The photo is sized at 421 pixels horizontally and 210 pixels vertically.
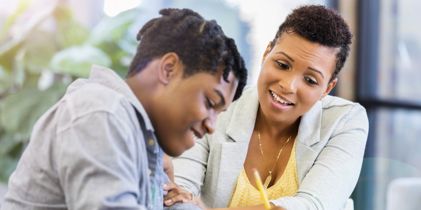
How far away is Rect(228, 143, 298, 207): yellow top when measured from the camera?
1.71 m

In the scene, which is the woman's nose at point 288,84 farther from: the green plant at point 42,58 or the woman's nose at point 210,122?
the green plant at point 42,58

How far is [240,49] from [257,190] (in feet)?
7.47

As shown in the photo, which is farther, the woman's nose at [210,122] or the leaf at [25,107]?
the leaf at [25,107]

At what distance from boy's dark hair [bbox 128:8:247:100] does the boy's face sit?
0.01 m

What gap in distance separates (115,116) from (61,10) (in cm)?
263

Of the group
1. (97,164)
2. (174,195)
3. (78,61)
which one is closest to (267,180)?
(174,195)

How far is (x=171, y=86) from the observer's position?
1.09m

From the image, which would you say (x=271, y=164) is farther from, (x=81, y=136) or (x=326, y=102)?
(x=81, y=136)

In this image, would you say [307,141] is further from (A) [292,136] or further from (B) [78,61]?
(B) [78,61]

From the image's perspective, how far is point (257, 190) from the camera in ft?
5.62

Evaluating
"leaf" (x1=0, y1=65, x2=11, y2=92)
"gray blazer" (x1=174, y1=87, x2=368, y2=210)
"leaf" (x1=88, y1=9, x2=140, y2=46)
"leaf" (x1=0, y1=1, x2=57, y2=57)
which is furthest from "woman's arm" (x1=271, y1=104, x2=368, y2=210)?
"leaf" (x1=0, y1=65, x2=11, y2=92)

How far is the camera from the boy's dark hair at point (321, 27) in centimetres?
167

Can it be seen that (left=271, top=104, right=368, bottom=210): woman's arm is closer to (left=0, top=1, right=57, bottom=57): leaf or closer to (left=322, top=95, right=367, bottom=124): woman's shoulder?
(left=322, top=95, right=367, bottom=124): woman's shoulder

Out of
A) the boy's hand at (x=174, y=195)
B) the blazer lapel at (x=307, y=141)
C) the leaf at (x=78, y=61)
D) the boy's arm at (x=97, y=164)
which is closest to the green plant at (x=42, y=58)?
the leaf at (x=78, y=61)
